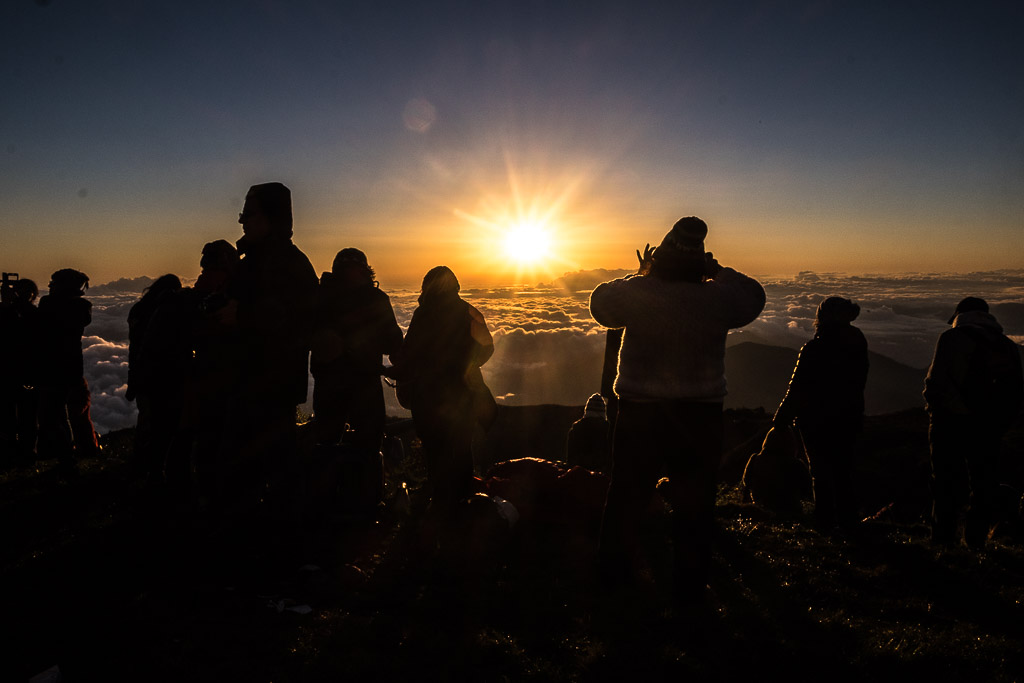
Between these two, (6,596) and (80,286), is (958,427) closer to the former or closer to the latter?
(6,596)

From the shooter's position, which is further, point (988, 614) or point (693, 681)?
point (988, 614)

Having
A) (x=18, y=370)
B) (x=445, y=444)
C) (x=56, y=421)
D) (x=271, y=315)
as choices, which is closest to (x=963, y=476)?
(x=445, y=444)

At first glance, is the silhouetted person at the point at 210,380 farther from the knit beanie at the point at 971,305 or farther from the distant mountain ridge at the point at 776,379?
the distant mountain ridge at the point at 776,379

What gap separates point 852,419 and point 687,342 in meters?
4.06

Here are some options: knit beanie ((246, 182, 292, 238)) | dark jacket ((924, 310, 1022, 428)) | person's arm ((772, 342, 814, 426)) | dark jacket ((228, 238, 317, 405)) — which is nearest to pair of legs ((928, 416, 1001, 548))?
dark jacket ((924, 310, 1022, 428))

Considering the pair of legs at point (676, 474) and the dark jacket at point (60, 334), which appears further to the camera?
the dark jacket at point (60, 334)

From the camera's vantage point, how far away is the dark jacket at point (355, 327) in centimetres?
569

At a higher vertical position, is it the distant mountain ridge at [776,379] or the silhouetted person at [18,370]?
the silhouetted person at [18,370]

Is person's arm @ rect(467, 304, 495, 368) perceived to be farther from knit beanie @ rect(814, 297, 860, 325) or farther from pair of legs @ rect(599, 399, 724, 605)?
knit beanie @ rect(814, 297, 860, 325)

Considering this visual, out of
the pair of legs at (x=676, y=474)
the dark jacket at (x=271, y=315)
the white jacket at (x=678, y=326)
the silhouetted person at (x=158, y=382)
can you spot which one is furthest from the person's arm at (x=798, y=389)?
the silhouetted person at (x=158, y=382)

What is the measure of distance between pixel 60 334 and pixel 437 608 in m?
6.64

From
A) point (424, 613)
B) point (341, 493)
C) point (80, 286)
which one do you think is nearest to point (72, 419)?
point (80, 286)

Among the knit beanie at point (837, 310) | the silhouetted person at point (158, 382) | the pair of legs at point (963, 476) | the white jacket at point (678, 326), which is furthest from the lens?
the knit beanie at point (837, 310)

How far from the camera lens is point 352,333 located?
18.7 ft
